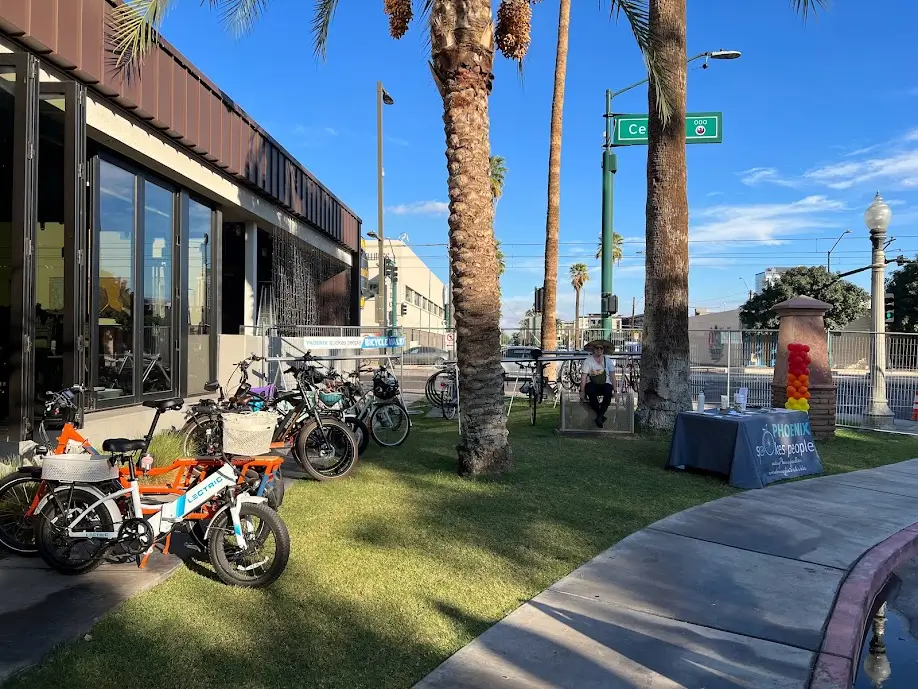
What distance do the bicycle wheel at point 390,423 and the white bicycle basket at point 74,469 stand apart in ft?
17.6

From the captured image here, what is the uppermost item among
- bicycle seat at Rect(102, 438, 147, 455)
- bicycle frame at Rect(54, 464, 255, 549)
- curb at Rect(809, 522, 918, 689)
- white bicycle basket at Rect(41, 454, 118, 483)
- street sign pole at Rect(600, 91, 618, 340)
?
street sign pole at Rect(600, 91, 618, 340)

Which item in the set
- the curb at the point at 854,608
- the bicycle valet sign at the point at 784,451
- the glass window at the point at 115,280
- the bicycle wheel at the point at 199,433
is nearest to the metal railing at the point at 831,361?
the glass window at the point at 115,280

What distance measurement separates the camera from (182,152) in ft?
33.9

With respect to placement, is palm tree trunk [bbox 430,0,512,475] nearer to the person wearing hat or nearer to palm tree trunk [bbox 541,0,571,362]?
the person wearing hat

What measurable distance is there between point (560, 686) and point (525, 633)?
1.82ft

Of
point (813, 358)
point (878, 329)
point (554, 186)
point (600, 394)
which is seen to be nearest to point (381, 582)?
point (600, 394)

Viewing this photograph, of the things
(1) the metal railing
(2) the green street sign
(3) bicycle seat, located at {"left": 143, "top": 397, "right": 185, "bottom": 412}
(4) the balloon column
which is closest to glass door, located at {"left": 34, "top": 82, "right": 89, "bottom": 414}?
(3) bicycle seat, located at {"left": 143, "top": 397, "right": 185, "bottom": 412}

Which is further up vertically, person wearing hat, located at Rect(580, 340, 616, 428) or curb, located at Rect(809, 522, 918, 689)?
person wearing hat, located at Rect(580, 340, 616, 428)

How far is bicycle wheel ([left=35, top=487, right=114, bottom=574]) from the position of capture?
4.48m

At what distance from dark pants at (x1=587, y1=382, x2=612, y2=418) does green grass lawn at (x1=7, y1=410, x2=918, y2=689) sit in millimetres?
2224

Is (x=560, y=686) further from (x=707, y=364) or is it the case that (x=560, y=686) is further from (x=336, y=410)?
(x=707, y=364)

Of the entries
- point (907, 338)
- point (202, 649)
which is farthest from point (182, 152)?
point (907, 338)

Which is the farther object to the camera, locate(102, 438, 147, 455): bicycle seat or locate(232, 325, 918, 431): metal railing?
locate(232, 325, 918, 431): metal railing

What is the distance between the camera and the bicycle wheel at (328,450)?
7.25 m
